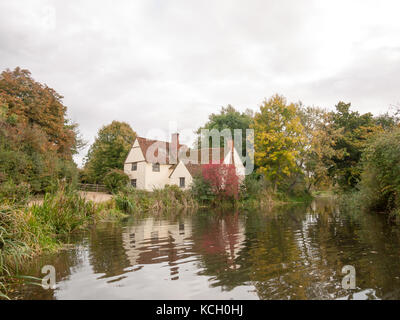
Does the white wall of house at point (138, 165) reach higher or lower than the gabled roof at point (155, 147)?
lower

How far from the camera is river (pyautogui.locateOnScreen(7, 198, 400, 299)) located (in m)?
4.15

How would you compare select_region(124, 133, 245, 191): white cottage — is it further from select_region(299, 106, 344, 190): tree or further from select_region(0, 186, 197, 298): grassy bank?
select_region(0, 186, 197, 298): grassy bank

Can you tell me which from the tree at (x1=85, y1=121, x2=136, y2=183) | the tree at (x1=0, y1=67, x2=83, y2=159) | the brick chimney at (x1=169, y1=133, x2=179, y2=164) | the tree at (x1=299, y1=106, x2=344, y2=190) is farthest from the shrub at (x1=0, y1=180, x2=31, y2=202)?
the brick chimney at (x1=169, y1=133, x2=179, y2=164)

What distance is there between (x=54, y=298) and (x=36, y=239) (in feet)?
12.2

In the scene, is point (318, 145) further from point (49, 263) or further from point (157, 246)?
point (49, 263)

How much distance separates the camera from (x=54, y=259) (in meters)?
6.54

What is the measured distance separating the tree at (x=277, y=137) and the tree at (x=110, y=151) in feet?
57.1

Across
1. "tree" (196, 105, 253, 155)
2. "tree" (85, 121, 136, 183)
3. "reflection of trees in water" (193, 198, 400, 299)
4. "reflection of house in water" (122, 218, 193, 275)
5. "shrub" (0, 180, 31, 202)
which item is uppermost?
"tree" (196, 105, 253, 155)

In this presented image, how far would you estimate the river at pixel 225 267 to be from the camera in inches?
163

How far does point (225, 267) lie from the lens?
18.0 feet

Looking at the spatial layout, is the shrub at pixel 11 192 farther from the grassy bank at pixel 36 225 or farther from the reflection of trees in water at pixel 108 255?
the reflection of trees in water at pixel 108 255

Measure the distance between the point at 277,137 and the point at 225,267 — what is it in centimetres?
2540

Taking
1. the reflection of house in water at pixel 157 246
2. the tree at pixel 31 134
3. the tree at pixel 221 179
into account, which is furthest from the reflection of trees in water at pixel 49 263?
the tree at pixel 221 179

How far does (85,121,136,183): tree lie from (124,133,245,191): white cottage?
1841 mm
